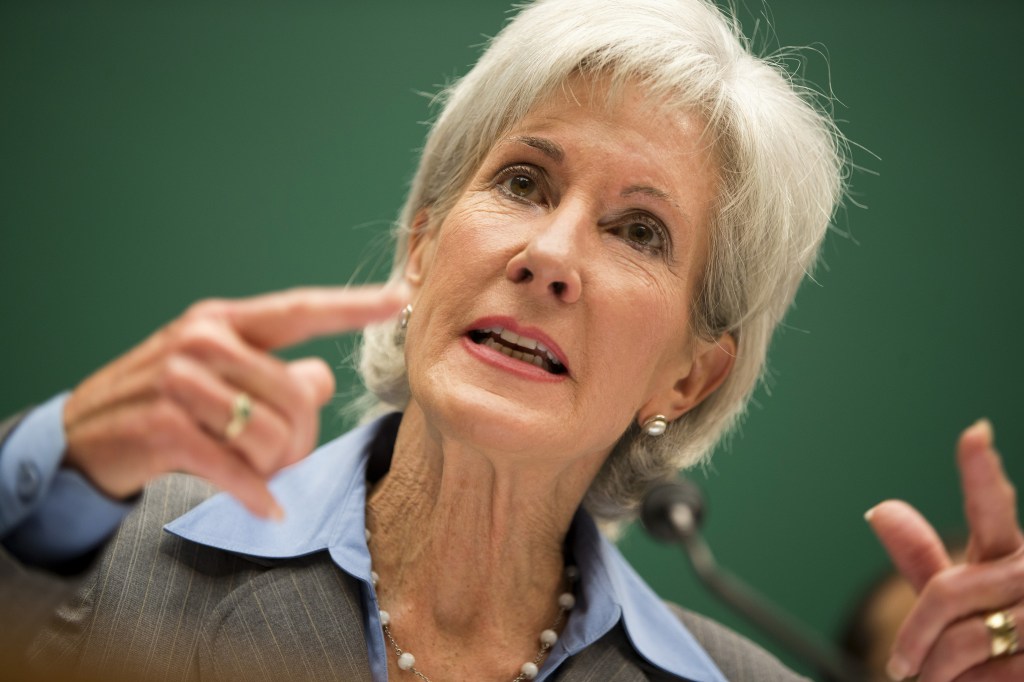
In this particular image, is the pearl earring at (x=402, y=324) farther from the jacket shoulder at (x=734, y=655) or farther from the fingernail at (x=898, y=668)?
the fingernail at (x=898, y=668)

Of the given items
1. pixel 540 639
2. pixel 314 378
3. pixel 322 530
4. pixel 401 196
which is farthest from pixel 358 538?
pixel 401 196

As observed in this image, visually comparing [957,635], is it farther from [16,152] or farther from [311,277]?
[16,152]

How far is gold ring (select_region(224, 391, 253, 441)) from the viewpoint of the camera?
0.95 meters

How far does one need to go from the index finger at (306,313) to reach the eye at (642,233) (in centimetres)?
68

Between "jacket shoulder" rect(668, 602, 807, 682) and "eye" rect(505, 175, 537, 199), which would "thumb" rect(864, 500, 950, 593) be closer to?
"jacket shoulder" rect(668, 602, 807, 682)

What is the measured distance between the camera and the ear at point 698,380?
176 centimetres

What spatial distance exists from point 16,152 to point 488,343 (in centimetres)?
151

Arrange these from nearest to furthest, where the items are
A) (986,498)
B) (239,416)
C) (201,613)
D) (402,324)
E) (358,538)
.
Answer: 1. (239,416)
2. (986,498)
3. (201,613)
4. (358,538)
5. (402,324)

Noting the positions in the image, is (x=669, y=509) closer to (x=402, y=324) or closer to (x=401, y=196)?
(x=402, y=324)

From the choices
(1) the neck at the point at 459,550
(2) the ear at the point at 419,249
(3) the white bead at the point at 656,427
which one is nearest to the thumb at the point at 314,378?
(1) the neck at the point at 459,550

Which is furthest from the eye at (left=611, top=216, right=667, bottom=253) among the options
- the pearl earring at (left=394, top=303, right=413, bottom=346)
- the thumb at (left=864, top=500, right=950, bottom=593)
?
the thumb at (left=864, top=500, right=950, bottom=593)

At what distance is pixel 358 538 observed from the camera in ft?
5.01

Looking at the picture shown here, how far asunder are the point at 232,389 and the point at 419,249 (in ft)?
2.76

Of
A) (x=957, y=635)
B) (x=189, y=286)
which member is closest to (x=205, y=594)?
(x=957, y=635)
